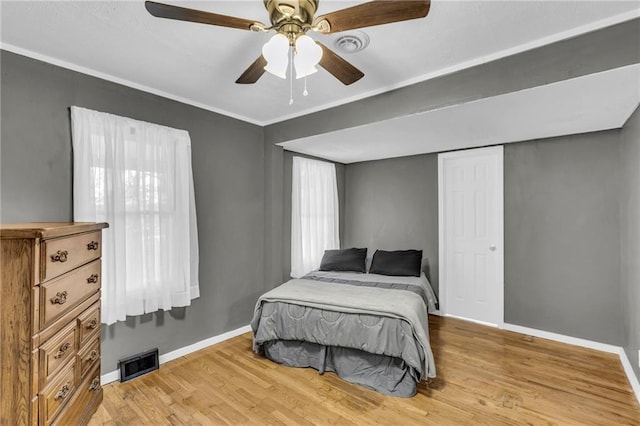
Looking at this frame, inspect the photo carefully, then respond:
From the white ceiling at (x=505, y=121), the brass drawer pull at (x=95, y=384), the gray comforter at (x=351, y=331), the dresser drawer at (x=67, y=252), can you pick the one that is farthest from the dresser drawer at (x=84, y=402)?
the white ceiling at (x=505, y=121)

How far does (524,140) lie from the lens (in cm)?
356

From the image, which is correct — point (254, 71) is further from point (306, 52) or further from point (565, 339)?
point (565, 339)

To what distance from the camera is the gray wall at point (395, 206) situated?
4328mm

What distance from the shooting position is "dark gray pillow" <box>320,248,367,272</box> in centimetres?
406

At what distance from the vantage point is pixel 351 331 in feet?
8.41

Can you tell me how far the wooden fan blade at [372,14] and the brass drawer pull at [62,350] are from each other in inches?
78.1

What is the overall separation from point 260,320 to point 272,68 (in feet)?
7.44

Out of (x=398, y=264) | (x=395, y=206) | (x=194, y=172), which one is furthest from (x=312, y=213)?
(x=194, y=172)

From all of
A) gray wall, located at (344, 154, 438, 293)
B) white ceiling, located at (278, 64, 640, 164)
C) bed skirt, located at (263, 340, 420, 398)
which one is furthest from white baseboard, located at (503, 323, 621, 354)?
white ceiling, located at (278, 64, 640, 164)

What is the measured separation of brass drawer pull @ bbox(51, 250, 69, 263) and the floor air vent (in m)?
1.45

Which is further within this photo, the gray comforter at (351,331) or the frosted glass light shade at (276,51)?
the gray comforter at (351,331)

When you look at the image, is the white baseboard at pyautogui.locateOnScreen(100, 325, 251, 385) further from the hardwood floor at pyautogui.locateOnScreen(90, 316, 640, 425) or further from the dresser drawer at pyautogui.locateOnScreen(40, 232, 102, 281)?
the dresser drawer at pyautogui.locateOnScreen(40, 232, 102, 281)

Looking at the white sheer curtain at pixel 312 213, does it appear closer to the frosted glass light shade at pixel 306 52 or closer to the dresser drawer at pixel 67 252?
the dresser drawer at pixel 67 252

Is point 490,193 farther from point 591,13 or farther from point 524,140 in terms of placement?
point 591,13
